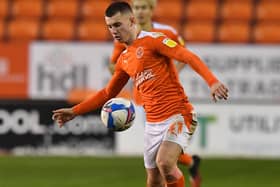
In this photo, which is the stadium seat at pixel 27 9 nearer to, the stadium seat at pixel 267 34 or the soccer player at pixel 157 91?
the stadium seat at pixel 267 34

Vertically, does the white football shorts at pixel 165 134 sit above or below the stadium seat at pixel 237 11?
below

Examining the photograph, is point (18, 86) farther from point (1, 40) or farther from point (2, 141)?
point (1, 40)

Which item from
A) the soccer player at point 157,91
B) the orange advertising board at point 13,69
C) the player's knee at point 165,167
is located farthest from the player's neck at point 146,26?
the orange advertising board at point 13,69

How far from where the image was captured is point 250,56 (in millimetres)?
12539

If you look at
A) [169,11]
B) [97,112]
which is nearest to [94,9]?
[169,11]

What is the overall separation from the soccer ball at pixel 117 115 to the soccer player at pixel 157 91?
0.63 feet

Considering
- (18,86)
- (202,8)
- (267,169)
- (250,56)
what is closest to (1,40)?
(18,86)

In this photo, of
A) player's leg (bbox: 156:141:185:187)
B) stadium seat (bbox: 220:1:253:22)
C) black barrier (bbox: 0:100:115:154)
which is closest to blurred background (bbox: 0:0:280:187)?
black barrier (bbox: 0:100:115:154)

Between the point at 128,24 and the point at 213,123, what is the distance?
6.00m

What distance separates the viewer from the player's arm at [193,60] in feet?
18.5

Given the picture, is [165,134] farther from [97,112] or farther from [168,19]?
[168,19]

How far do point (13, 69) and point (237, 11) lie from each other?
4.34 metres

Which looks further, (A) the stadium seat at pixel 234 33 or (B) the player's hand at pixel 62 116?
(A) the stadium seat at pixel 234 33

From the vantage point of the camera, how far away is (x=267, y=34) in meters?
14.2
